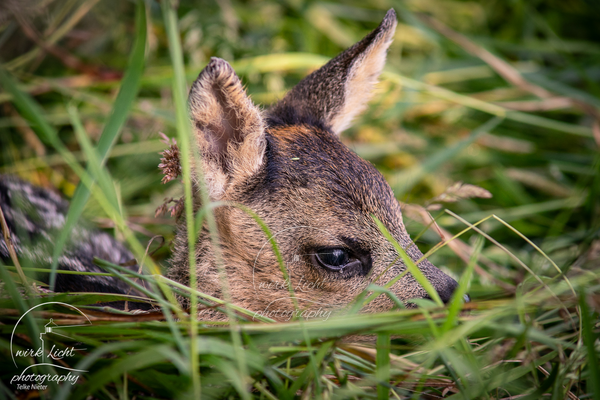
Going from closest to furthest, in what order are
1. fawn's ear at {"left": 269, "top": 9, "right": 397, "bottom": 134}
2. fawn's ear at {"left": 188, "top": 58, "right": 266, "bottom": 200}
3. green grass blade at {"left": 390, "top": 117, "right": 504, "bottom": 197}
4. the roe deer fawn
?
fawn's ear at {"left": 188, "top": 58, "right": 266, "bottom": 200} → the roe deer fawn → fawn's ear at {"left": 269, "top": 9, "right": 397, "bottom": 134} → green grass blade at {"left": 390, "top": 117, "right": 504, "bottom": 197}

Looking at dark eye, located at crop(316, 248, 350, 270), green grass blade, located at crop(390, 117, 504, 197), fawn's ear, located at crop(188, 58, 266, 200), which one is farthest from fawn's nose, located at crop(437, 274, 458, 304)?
green grass blade, located at crop(390, 117, 504, 197)

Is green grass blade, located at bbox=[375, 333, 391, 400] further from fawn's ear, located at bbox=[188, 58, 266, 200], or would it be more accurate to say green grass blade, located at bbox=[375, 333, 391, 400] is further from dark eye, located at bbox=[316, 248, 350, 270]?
fawn's ear, located at bbox=[188, 58, 266, 200]

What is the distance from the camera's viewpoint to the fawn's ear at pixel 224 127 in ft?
7.01

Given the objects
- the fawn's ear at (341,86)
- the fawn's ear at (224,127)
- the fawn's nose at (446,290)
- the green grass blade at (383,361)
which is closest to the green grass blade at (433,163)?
the fawn's ear at (341,86)

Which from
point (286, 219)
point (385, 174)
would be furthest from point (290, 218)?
point (385, 174)

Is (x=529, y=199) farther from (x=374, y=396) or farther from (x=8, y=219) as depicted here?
(x=8, y=219)

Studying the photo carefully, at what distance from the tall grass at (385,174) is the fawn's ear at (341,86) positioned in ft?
2.34

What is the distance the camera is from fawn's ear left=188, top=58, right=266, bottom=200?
7.01ft

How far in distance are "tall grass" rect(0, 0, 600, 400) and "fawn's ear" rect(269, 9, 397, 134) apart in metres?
0.71

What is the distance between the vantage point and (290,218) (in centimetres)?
234

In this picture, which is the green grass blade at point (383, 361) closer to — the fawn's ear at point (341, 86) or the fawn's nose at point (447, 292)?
the fawn's nose at point (447, 292)

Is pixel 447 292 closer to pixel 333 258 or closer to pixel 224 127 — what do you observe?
pixel 333 258

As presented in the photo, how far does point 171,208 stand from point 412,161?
2.65 meters

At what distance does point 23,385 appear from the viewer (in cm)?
183
